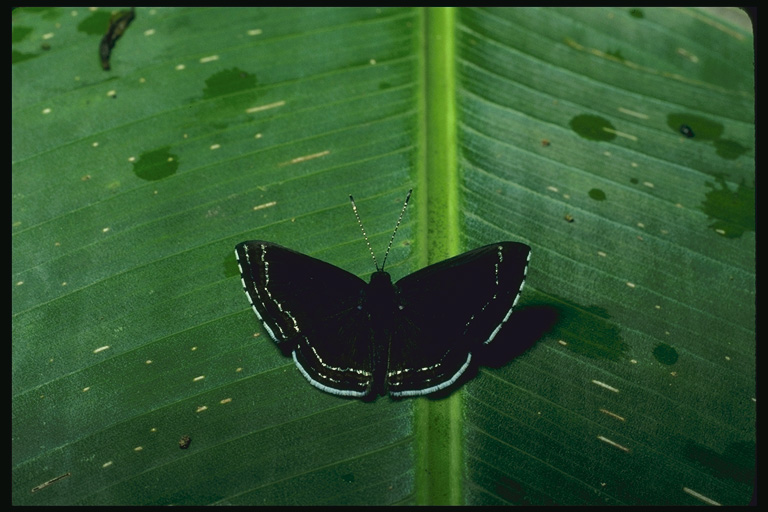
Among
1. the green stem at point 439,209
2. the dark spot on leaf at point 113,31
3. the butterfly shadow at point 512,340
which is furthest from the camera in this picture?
the dark spot on leaf at point 113,31

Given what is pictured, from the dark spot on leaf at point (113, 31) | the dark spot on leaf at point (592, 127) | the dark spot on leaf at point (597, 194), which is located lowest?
the dark spot on leaf at point (597, 194)

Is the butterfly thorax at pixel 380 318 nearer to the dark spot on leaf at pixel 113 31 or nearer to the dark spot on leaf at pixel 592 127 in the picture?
the dark spot on leaf at pixel 592 127

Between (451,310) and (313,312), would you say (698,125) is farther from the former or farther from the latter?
(313,312)

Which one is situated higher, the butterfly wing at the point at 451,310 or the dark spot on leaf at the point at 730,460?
the butterfly wing at the point at 451,310

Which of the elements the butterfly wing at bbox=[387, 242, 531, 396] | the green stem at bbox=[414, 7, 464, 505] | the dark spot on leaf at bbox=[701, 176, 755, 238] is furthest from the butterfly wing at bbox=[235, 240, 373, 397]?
the dark spot on leaf at bbox=[701, 176, 755, 238]

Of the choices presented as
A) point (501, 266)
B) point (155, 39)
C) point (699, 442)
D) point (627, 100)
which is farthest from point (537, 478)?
point (155, 39)

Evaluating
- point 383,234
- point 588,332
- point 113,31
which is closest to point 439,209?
point 383,234

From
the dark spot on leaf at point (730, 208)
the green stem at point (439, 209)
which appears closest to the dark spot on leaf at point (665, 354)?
the dark spot on leaf at point (730, 208)

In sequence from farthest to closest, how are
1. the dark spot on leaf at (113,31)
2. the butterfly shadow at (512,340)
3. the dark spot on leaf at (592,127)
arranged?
the dark spot on leaf at (113,31), the dark spot on leaf at (592,127), the butterfly shadow at (512,340)
